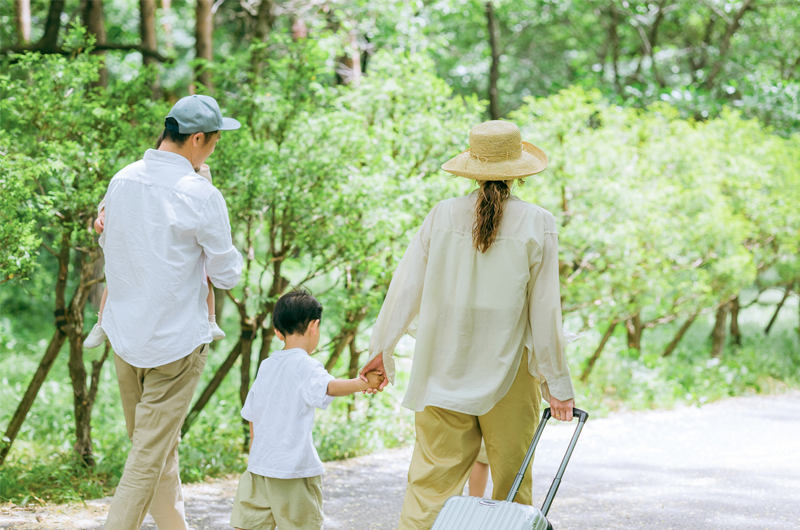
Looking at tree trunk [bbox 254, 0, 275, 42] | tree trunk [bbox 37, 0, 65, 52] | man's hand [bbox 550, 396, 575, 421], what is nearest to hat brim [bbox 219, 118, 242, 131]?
man's hand [bbox 550, 396, 575, 421]

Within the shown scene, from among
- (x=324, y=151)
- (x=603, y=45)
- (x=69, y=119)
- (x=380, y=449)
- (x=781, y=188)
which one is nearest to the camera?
(x=69, y=119)

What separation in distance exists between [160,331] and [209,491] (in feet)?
6.57

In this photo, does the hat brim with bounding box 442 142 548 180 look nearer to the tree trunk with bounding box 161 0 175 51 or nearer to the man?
the man

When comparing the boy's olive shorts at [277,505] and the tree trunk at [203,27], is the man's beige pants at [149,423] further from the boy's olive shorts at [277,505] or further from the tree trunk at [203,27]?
the tree trunk at [203,27]

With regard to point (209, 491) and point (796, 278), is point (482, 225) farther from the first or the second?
point (796, 278)

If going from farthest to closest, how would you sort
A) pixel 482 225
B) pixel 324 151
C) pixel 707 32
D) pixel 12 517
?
pixel 707 32 → pixel 324 151 → pixel 12 517 → pixel 482 225

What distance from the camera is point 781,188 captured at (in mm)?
8555

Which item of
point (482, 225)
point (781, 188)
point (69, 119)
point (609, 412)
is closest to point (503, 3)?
point (781, 188)

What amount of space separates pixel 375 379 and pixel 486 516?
0.68 meters

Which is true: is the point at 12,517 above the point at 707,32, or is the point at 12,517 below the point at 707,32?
below

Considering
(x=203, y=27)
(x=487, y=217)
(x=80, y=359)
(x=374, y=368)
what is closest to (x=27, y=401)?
(x=80, y=359)

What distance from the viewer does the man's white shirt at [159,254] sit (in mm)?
2678

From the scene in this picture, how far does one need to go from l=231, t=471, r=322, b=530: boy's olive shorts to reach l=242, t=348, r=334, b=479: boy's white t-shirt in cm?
5

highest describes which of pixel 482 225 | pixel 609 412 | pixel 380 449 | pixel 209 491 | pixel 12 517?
pixel 482 225
